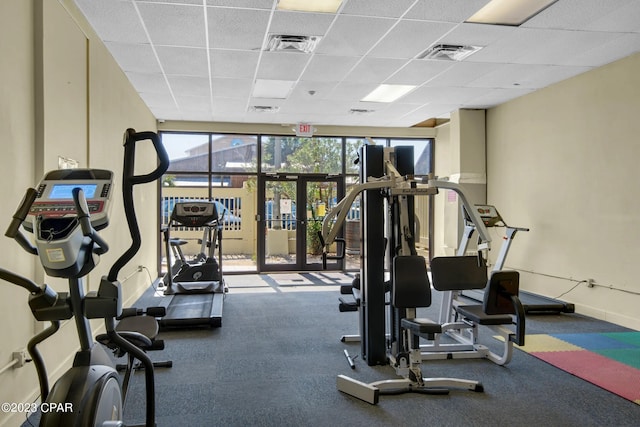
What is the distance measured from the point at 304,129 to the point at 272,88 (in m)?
2.33

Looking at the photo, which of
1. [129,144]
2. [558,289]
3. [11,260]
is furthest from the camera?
[558,289]

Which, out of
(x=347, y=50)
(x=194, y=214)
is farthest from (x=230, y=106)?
(x=347, y=50)

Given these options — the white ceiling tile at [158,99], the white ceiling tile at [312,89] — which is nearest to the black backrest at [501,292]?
the white ceiling tile at [312,89]

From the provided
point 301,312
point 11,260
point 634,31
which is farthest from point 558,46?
point 11,260

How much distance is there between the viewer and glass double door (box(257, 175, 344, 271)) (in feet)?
29.3

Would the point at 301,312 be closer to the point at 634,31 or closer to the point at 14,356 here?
the point at 14,356

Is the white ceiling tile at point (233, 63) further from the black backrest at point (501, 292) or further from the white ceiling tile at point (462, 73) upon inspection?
the black backrest at point (501, 292)

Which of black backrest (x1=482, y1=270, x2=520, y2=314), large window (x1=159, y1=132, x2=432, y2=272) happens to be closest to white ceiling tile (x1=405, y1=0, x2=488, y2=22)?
black backrest (x1=482, y1=270, x2=520, y2=314)

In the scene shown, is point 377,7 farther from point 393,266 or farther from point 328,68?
point 393,266

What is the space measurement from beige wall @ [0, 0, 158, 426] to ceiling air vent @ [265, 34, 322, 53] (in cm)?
172

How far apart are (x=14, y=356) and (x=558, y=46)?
5473 millimetres

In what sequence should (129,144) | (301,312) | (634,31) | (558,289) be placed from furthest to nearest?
1. (558,289)
2. (301,312)
3. (634,31)
4. (129,144)

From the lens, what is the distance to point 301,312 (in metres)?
5.65

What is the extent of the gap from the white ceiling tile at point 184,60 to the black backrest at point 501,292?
3.72 metres
